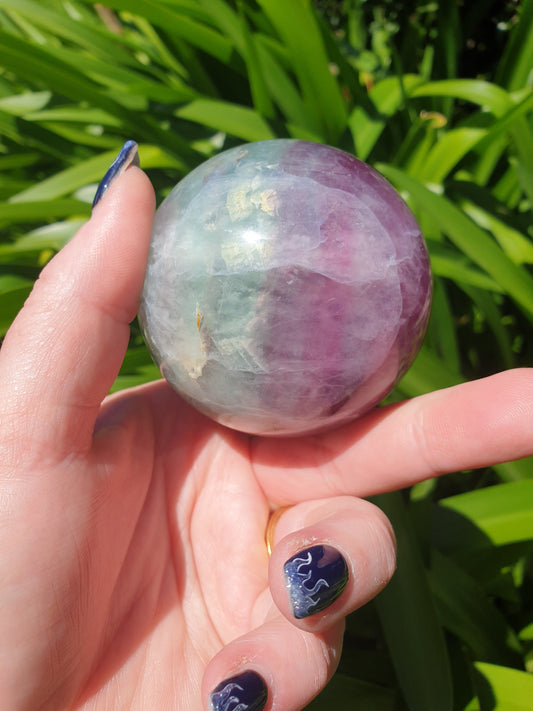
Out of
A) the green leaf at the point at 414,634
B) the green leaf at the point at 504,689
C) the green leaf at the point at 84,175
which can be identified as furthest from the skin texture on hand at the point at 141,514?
the green leaf at the point at 84,175

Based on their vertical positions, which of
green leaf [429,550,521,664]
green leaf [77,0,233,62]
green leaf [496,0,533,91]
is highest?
green leaf [77,0,233,62]

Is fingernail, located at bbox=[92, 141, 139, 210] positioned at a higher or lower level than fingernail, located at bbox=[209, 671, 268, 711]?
higher

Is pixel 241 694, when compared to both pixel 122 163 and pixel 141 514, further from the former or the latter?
pixel 122 163

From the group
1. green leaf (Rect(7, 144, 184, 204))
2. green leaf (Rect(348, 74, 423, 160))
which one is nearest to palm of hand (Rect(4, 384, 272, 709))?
green leaf (Rect(7, 144, 184, 204))

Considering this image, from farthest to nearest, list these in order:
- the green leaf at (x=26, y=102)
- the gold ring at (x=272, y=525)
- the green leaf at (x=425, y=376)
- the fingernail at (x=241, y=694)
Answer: the green leaf at (x=26, y=102) → the green leaf at (x=425, y=376) → the gold ring at (x=272, y=525) → the fingernail at (x=241, y=694)

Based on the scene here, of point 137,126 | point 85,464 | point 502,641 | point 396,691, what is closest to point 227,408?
point 85,464

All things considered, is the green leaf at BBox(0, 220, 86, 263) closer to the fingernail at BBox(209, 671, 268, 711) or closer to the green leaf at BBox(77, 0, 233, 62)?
the green leaf at BBox(77, 0, 233, 62)

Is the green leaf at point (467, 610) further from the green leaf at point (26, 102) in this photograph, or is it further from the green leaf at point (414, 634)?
the green leaf at point (26, 102)
